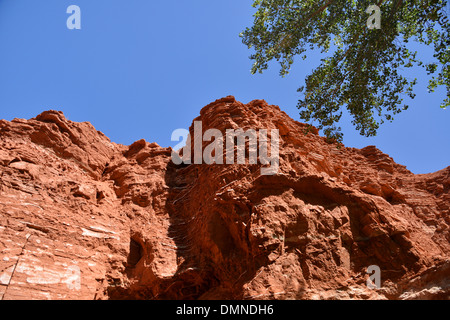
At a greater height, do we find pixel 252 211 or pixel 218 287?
pixel 252 211

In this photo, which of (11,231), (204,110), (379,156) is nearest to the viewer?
(11,231)

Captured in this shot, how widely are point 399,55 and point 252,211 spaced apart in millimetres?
8437

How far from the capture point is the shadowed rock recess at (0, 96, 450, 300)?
38.3 feet

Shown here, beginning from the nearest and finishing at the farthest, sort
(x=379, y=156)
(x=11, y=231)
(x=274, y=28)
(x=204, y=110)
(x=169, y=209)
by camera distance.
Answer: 1. (x=11, y=231)
2. (x=274, y=28)
3. (x=169, y=209)
4. (x=204, y=110)
5. (x=379, y=156)

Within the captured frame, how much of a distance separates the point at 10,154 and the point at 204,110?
34.9ft

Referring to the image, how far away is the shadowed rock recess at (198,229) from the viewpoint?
11.7 m

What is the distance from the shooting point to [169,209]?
18203mm

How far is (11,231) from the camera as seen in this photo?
12617 millimetres

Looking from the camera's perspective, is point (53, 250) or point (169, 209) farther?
point (169, 209)

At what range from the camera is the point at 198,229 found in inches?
614
